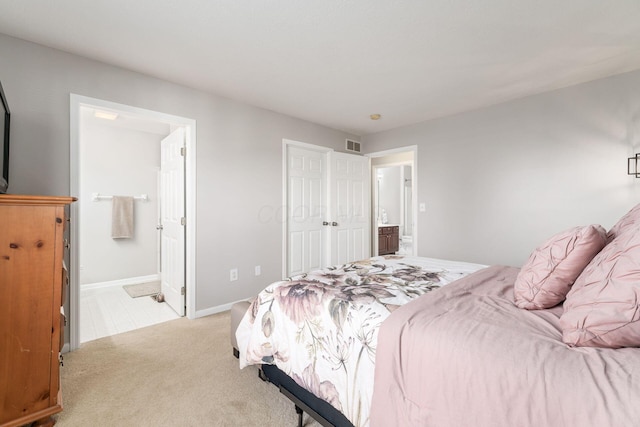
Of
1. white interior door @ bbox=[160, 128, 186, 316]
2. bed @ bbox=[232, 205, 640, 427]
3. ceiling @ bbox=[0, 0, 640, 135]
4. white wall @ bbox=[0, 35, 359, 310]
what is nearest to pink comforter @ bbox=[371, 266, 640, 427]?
bed @ bbox=[232, 205, 640, 427]

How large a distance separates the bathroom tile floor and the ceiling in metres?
2.37

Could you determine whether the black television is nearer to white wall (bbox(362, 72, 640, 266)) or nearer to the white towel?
the white towel

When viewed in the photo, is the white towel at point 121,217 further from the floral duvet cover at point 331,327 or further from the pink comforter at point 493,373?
the pink comforter at point 493,373

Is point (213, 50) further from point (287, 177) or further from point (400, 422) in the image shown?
point (400, 422)

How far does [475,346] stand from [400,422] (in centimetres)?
37

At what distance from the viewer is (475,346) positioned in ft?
3.01

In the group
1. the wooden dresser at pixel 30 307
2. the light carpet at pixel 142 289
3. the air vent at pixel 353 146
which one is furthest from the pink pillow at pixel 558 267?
the light carpet at pixel 142 289

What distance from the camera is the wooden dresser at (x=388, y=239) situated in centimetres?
624

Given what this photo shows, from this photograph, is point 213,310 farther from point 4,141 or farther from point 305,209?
point 4,141

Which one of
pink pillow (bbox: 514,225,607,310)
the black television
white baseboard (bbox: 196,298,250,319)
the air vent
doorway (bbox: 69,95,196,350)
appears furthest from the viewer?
the air vent

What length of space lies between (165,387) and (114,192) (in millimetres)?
3429

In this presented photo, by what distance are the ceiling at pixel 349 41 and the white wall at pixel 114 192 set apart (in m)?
2.14

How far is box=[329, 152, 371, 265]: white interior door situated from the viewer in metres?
4.21

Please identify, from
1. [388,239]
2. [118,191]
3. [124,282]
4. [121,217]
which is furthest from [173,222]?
[388,239]
